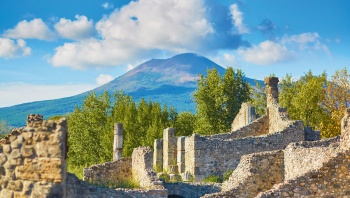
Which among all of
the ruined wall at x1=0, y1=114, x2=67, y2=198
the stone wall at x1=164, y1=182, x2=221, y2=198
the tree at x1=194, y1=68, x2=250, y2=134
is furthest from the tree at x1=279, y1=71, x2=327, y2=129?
the ruined wall at x1=0, y1=114, x2=67, y2=198

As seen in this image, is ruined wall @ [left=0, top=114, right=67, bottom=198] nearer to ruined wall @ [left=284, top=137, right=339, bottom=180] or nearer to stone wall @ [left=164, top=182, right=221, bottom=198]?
ruined wall @ [left=284, top=137, right=339, bottom=180]

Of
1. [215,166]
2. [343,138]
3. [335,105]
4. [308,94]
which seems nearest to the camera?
[343,138]

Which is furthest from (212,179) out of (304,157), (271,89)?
(304,157)

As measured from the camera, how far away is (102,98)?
76562mm

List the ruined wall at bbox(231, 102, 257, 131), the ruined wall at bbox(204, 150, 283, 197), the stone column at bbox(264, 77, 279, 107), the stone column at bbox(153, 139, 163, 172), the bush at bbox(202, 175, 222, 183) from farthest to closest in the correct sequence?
the ruined wall at bbox(231, 102, 257, 131) → the stone column at bbox(153, 139, 163, 172) → the stone column at bbox(264, 77, 279, 107) → the bush at bbox(202, 175, 222, 183) → the ruined wall at bbox(204, 150, 283, 197)

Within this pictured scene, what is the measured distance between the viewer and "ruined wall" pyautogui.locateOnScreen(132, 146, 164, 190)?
2685 cm

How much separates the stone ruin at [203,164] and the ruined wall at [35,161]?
0.02 meters

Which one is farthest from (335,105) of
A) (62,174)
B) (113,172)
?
(62,174)

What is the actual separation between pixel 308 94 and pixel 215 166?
3091 cm

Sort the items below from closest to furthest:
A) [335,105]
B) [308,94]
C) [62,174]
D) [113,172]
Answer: [62,174] < [113,172] < [335,105] < [308,94]

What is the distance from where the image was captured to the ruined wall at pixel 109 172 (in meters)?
30.6

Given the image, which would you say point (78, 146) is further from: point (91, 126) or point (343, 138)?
point (343, 138)

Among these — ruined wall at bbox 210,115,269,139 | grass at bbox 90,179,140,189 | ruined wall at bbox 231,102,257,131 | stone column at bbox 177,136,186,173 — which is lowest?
grass at bbox 90,179,140,189

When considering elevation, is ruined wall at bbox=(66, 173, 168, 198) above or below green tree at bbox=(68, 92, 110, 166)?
below
